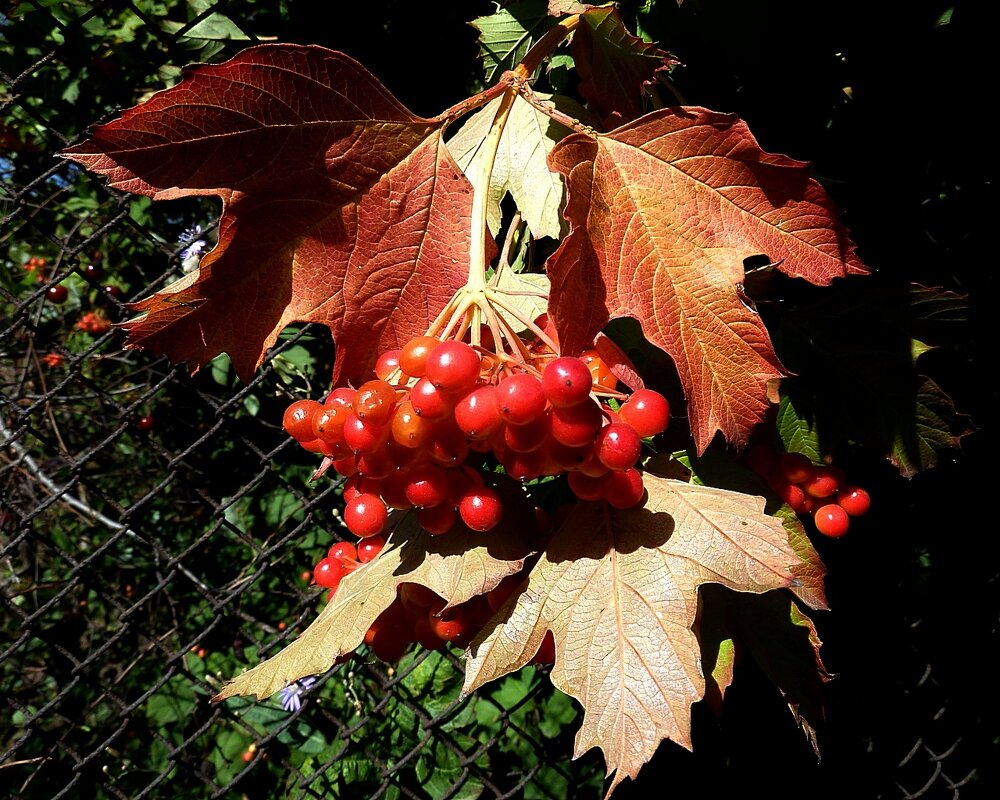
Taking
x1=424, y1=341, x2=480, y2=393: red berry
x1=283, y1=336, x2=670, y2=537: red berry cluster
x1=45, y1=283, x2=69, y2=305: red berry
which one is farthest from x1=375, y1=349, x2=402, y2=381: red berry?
x1=45, y1=283, x2=69, y2=305: red berry

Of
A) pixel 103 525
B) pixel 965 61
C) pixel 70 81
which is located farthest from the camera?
pixel 103 525

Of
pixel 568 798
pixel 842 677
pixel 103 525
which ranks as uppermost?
pixel 103 525

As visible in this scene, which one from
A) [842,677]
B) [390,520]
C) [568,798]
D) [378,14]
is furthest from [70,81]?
[842,677]

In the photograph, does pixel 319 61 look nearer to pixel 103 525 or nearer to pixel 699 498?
pixel 699 498

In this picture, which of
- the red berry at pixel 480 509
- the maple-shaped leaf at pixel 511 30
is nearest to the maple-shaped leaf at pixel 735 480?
the red berry at pixel 480 509

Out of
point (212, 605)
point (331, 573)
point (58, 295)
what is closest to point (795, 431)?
point (331, 573)

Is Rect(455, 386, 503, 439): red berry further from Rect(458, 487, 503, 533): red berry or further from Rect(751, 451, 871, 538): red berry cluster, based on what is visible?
Rect(751, 451, 871, 538): red berry cluster

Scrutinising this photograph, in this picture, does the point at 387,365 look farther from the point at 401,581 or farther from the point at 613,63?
A: the point at 613,63

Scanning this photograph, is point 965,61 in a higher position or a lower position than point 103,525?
higher
